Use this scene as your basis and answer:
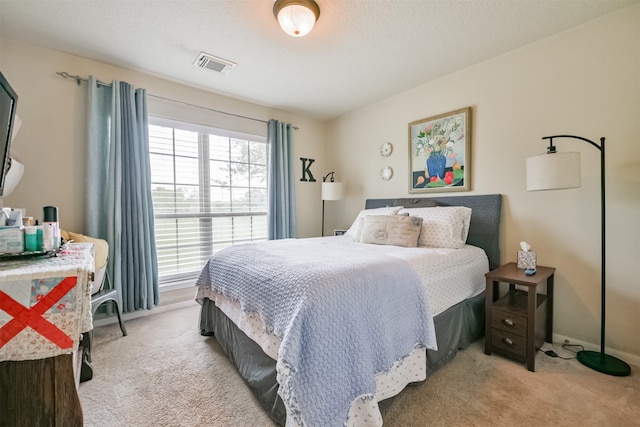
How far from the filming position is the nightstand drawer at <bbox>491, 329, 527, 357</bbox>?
6.00 ft

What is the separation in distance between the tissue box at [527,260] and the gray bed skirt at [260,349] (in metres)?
0.41

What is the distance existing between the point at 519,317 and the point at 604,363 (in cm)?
61

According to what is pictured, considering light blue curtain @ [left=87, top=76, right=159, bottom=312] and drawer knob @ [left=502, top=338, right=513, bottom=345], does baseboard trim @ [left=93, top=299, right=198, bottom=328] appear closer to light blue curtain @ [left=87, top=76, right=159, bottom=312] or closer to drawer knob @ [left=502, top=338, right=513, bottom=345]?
light blue curtain @ [left=87, top=76, right=159, bottom=312]

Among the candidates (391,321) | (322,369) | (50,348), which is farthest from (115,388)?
(391,321)

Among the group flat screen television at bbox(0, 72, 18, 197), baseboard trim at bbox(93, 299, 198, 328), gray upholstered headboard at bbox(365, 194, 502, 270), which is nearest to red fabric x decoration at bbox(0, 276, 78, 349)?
flat screen television at bbox(0, 72, 18, 197)

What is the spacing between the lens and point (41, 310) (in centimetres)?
93

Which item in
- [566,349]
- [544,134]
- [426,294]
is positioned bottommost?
[566,349]

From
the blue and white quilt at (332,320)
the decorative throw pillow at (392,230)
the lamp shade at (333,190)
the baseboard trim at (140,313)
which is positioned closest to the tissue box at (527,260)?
the decorative throw pillow at (392,230)

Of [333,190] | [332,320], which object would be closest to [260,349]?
[332,320]

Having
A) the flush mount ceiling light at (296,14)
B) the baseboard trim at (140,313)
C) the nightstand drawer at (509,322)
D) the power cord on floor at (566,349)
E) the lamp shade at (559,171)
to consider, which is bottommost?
the power cord on floor at (566,349)

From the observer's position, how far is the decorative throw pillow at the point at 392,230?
2404 mm

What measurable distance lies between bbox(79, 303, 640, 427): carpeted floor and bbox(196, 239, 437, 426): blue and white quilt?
347 mm

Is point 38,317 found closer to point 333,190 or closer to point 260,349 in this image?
point 260,349

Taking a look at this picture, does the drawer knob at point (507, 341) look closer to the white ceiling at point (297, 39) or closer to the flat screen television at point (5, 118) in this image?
the white ceiling at point (297, 39)
